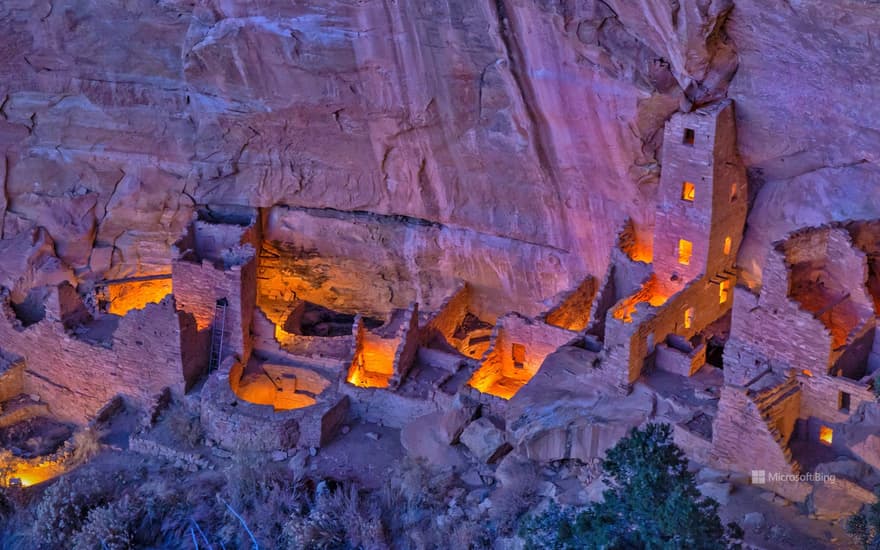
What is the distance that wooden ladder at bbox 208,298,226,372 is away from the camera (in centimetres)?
1720

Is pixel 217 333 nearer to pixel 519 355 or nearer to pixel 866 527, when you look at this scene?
pixel 519 355

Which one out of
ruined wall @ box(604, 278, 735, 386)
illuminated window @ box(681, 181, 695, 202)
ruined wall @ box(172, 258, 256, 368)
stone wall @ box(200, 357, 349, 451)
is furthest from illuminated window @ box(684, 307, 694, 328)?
ruined wall @ box(172, 258, 256, 368)

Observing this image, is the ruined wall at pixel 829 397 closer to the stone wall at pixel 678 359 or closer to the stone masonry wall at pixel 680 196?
the stone wall at pixel 678 359

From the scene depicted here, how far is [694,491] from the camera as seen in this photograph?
10469mm

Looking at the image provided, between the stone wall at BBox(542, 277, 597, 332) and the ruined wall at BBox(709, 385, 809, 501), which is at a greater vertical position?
the ruined wall at BBox(709, 385, 809, 501)

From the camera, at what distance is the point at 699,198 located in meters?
15.1

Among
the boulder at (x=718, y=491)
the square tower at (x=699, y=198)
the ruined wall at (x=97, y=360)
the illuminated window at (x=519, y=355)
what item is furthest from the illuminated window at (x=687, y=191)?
the ruined wall at (x=97, y=360)

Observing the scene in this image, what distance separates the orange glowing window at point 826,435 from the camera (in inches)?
518

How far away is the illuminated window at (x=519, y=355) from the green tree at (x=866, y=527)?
5507 mm

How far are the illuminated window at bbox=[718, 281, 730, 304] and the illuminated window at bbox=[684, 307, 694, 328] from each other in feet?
2.00

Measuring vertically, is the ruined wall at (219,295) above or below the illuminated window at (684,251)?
below

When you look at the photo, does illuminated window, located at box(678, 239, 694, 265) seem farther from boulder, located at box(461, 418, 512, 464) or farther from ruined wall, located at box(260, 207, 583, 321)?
boulder, located at box(461, 418, 512, 464)

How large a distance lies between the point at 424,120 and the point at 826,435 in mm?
6623

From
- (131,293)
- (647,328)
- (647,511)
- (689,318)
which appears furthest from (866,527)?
(131,293)
